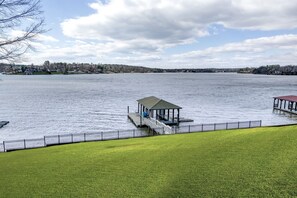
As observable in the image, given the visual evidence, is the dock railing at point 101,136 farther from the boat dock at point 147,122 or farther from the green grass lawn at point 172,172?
the green grass lawn at point 172,172

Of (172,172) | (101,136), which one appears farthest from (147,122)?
(172,172)

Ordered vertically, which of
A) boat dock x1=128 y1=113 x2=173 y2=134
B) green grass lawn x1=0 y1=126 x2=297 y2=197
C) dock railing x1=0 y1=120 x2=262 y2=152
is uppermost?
green grass lawn x1=0 y1=126 x2=297 y2=197

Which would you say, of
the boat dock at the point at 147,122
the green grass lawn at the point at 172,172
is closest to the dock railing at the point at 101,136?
the boat dock at the point at 147,122

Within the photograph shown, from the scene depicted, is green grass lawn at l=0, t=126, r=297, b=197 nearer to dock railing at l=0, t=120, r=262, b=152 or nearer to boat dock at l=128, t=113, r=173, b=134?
dock railing at l=0, t=120, r=262, b=152

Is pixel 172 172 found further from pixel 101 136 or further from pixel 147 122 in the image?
pixel 147 122

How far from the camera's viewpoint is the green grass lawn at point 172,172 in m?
7.50

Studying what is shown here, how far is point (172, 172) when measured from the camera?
8.88 m

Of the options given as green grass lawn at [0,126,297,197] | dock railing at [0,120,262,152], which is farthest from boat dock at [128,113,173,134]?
green grass lawn at [0,126,297,197]

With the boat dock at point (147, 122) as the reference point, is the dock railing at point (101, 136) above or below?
above

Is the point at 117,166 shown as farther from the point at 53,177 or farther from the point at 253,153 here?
the point at 253,153

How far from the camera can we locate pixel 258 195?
272 inches

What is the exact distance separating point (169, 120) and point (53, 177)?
2848cm

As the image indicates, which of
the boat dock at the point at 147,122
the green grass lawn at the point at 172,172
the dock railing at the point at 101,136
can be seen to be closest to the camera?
the green grass lawn at the point at 172,172

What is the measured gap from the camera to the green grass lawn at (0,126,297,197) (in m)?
7.50
